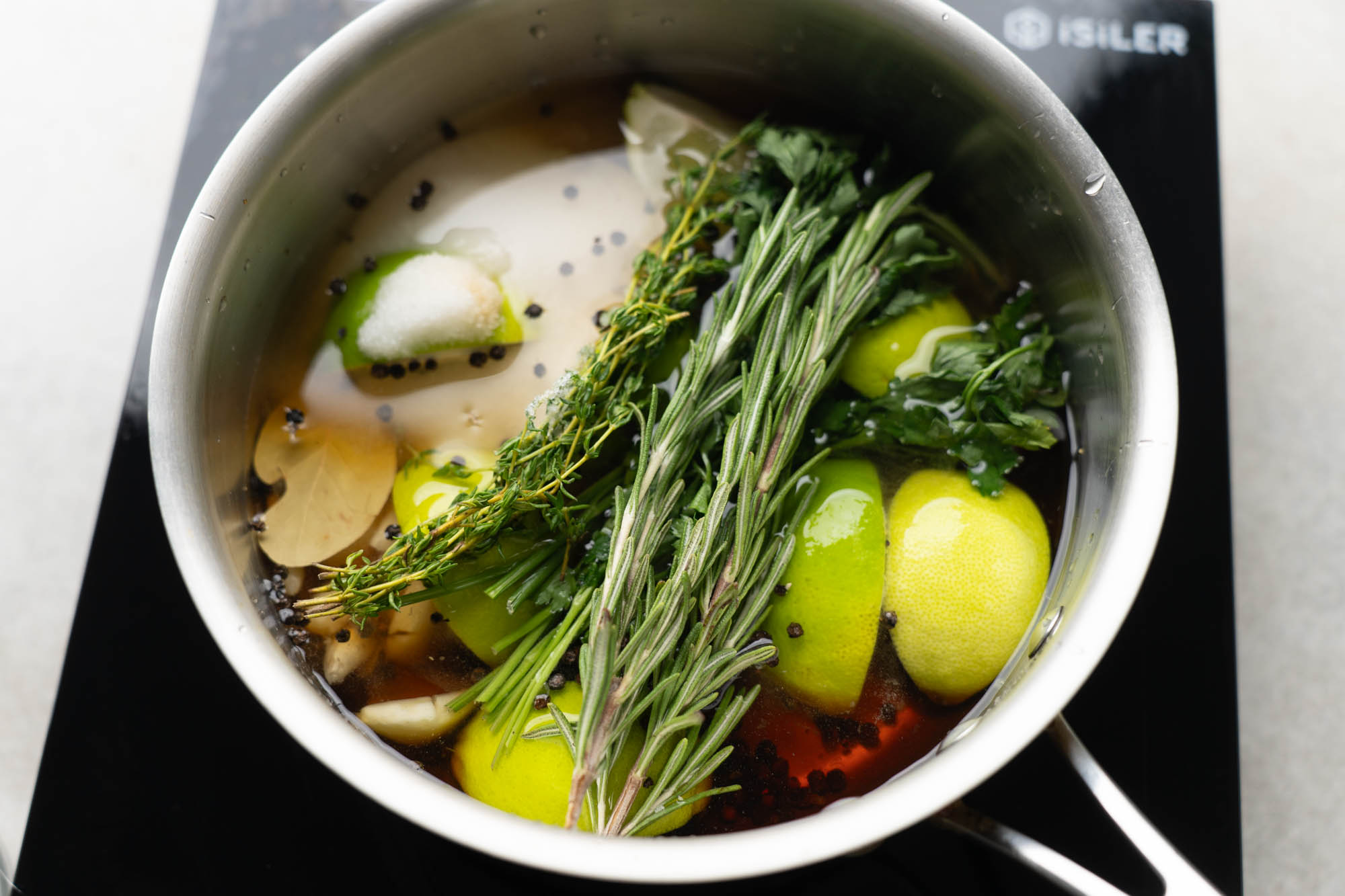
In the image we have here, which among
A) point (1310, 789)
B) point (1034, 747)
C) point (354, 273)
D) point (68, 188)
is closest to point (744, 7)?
point (354, 273)

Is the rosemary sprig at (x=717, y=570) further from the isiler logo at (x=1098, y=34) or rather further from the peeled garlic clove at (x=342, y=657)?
the isiler logo at (x=1098, y=34)

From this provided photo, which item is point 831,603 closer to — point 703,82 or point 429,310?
point 429,310

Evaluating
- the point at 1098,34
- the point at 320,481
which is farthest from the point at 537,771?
the point at 1098,34

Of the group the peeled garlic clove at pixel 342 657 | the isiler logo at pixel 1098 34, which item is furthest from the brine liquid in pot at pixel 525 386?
the isiler logo at pixel 1098 34

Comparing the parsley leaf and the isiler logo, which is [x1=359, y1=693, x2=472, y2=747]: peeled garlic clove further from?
the isiler logo

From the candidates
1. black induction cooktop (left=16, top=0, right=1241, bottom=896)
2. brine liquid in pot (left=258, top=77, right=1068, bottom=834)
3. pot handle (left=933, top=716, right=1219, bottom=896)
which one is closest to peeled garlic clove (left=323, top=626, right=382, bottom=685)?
brine liquid in pot (left=258, top=77, right=1068, bottom=834)

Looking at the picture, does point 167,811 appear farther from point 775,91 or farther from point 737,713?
point 775,91
